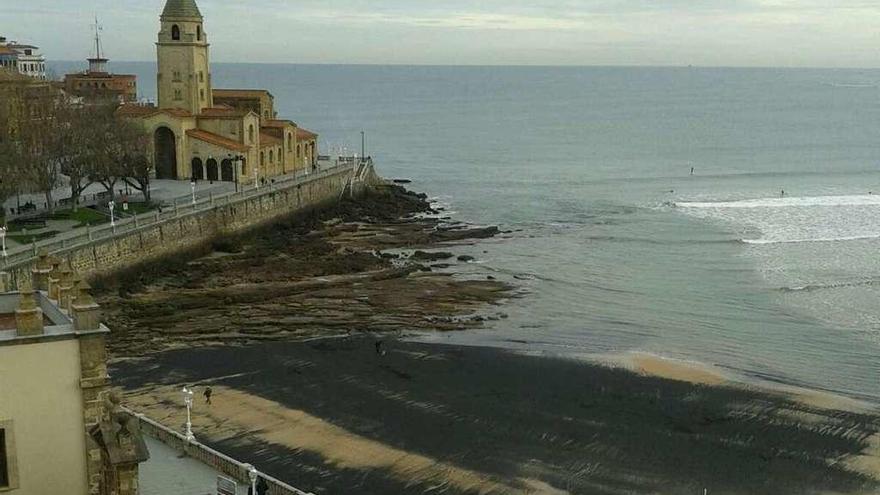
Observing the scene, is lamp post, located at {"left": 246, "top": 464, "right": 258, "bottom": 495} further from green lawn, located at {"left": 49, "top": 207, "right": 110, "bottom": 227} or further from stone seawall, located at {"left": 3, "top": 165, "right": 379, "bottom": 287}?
green lawn, located at {"left": 49, "top": 207, "right": 110, "bottom": 227}

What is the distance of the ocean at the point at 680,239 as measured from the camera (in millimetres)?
33594

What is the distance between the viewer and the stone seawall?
37688 millimetres

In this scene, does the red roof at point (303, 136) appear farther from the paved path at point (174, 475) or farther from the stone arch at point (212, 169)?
the paved path at point (174, 475)

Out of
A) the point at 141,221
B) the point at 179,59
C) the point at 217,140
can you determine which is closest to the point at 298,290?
the point at 141,221

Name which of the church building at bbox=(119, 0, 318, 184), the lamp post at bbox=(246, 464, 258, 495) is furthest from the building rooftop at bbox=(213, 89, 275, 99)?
the lamp post at bbox=(246, 464, 258, 495)

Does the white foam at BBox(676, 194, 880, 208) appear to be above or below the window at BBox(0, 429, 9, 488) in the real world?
below

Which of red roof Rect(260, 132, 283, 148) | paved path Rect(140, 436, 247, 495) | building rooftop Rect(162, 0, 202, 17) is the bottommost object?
paved path Rect(140, 436, 247, 495)

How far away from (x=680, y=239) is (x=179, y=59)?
3227cm

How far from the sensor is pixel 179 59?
6094 cm

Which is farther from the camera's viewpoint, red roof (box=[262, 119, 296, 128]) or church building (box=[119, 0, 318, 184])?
red roof (box=[262, 119, 296, 128])

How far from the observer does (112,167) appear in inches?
1853

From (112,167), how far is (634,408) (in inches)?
1200

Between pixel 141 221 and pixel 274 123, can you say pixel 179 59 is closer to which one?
pixel 274 123

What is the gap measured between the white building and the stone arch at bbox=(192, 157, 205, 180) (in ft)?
160
